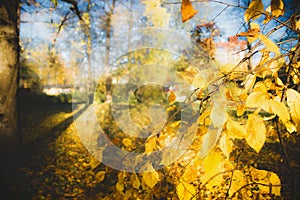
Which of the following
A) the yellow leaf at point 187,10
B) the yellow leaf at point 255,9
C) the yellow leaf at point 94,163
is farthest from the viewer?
the yellow leaf at point 94,163

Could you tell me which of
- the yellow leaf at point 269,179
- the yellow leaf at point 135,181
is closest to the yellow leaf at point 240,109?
the yellow leaf at point 269,179

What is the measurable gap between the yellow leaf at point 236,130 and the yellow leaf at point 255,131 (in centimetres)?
2

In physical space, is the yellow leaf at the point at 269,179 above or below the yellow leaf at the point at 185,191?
above

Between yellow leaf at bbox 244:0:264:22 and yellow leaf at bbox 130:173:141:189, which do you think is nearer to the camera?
yellow leaf at bbox 244:0:264:22

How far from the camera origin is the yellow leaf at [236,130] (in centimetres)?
60

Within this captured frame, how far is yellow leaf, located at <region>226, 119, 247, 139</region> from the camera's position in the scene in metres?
0.60

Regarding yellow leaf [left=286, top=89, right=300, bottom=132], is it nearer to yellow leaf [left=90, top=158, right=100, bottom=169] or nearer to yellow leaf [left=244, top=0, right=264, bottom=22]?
yellow leaf [left=244, top=0, right=264, bottom=22]

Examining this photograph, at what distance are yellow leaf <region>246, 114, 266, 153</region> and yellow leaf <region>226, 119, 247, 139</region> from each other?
16 millimetres

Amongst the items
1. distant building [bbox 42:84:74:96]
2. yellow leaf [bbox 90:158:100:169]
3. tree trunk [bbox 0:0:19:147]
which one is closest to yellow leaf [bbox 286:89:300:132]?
yellow leaf [bbox 90:158:100:169]

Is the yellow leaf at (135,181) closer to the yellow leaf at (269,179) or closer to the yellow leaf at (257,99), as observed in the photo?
the yellow leaf at (269,179)

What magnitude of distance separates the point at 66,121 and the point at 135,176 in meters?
9.16

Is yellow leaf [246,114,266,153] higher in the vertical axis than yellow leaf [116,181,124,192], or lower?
higher

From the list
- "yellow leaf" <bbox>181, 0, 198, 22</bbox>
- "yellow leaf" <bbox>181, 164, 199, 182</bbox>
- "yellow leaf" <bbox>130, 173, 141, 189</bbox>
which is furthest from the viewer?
"yellow leaf" <bbox>130, 173, 141, 189</bbox>

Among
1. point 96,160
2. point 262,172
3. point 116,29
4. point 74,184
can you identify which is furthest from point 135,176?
→ point 116,29
